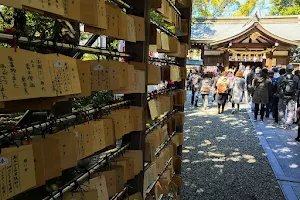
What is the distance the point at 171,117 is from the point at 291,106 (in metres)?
5.85

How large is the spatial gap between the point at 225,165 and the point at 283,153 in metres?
1.65

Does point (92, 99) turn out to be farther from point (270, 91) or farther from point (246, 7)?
point (246, 7)

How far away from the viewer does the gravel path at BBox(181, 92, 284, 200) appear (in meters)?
4.32

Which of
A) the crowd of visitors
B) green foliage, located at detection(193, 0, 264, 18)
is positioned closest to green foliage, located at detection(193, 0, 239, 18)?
green foliage, located at detection(193, 0, 264, 18)

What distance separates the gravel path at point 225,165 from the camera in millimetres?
4324

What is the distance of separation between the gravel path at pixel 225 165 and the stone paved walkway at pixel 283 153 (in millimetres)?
139

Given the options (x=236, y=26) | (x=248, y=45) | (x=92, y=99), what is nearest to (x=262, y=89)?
(x=92, y=99)

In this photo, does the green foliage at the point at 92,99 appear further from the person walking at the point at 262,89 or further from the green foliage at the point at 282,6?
the green foliage at the point at 282,6

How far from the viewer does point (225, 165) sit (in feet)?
17.8

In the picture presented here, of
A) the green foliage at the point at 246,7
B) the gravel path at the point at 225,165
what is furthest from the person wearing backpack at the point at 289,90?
the green foliage at the point at 246,7

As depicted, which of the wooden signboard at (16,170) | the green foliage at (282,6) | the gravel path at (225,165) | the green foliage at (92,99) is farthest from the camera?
the green foliage at (282,6)

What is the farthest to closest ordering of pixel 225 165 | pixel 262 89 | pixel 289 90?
pixel 262 89 < pixel 289 90 < pixel 225 165

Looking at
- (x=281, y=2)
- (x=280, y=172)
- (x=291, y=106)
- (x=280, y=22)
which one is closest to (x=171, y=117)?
(x=280, y=172)

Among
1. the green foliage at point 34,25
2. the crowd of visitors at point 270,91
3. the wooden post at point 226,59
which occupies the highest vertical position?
the wooden post at point 226,59
